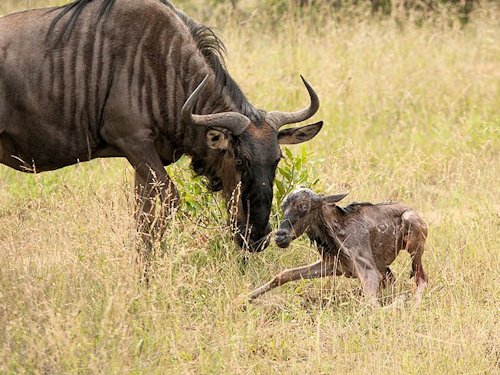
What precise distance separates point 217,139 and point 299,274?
3.36 feet

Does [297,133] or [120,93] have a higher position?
[120,93]

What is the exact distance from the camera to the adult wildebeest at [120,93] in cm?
664

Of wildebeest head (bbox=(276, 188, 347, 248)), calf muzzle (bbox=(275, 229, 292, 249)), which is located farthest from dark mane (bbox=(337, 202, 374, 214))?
calf muzzle (bbox=(275, 229, 292, 249))

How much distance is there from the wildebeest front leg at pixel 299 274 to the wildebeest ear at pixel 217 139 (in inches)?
36.3

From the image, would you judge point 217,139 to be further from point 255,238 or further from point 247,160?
point 255,238

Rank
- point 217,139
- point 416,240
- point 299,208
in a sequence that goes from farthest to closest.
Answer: point 217,139, point 416,240, point 299,208

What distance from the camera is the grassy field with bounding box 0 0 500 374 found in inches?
198

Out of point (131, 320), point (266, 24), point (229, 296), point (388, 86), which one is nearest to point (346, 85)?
point (388, 86)

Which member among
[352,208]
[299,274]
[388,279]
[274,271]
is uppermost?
Result: [352,208]

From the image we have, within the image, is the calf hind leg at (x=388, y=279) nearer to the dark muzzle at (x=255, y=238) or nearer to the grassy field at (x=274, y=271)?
the grassy field at (x=274, y=271)

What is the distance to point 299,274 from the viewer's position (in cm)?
613

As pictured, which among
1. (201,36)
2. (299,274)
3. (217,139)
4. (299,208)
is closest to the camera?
(299,208)

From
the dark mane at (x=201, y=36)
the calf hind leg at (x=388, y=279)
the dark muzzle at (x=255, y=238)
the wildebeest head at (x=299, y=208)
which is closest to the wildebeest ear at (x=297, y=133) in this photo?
→ the dark mane at (x=201, y=36)

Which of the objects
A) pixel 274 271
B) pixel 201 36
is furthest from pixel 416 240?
pixel 201 36
